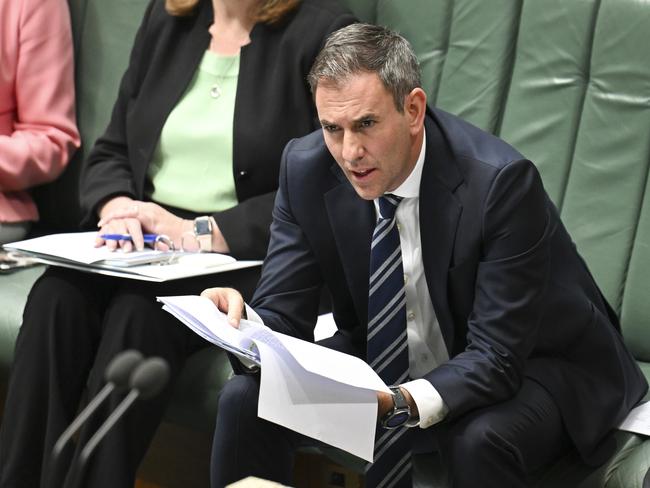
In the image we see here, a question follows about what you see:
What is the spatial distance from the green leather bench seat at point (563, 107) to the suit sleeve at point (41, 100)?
1.06 feet

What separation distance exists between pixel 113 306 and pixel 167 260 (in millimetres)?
144

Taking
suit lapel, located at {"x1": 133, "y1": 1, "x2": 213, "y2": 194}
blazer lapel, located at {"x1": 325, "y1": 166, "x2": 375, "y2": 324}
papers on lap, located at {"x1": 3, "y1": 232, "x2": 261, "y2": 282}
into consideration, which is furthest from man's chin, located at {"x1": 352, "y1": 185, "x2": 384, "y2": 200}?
suit lapel, located at {"x1": 133, "y1": 1, "x2": 213, "y2": 194}

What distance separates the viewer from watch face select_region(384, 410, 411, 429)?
186cm

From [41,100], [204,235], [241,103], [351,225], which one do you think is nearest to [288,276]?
[351,225]

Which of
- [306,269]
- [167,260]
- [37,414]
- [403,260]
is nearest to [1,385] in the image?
[37,414]

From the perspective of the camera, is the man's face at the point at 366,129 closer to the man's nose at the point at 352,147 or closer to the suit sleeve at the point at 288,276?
the man's nose at the point at 352,147

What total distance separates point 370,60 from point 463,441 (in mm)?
618

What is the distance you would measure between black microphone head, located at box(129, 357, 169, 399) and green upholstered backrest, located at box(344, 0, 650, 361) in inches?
52.7

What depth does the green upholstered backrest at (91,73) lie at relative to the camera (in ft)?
10.1

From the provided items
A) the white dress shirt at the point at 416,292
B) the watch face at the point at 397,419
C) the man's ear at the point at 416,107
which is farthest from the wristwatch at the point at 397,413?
the man's ear at the point at 416,107

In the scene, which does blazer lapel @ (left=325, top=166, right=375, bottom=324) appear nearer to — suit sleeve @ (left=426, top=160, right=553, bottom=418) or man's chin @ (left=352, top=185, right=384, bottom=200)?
man's chin @ (left=352, top=185, right=384, bottom=200)

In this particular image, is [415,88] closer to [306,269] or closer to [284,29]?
[306,269]

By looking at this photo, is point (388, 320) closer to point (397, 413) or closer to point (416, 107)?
point (397, 413)

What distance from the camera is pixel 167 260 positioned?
2.40 metres
